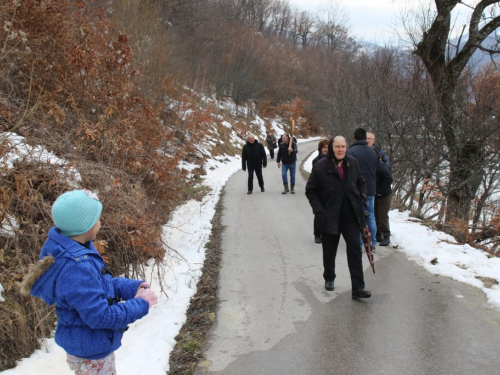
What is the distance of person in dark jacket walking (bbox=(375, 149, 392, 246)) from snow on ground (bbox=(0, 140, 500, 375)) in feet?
0.84

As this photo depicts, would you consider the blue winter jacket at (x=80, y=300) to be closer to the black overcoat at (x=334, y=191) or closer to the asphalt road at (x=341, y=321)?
the asphalt road at (x=341, y=321)

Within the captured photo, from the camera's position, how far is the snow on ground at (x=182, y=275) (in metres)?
3.72

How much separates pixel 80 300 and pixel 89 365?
1.61 feet

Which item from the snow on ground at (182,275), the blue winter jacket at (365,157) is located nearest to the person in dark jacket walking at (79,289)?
the snow on ground at (182,275)

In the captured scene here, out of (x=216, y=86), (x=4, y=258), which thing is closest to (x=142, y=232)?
(x=4, y=258)

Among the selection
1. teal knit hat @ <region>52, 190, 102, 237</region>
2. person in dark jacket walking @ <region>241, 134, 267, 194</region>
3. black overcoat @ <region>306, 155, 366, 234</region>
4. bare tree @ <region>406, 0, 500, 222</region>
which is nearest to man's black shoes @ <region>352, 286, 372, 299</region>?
black overcoat @ <region>306, 155, 366, 234</region>

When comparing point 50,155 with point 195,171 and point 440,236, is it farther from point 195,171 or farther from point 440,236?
point 195,171

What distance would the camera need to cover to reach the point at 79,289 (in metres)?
2.25

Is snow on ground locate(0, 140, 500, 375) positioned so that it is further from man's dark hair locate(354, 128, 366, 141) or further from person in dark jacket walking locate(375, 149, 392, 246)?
man's dark hair locate(354, 128, 366, 141)

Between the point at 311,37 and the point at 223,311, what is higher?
the point at 311,37

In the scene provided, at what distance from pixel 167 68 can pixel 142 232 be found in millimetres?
9937

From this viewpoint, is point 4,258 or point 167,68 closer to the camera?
point 4,258

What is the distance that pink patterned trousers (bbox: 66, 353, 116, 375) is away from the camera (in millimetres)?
2443

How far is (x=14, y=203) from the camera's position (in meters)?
4.66
